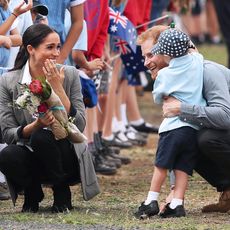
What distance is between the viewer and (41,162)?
7805mm

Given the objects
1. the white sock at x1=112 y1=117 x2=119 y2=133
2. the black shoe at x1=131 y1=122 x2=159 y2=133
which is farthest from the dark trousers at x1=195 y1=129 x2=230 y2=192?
the black shoe at x1=131 y1=122 x2=159 y2=133

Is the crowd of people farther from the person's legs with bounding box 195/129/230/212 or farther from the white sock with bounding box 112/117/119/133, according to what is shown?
the white sock with bounding box 112/117/119/133

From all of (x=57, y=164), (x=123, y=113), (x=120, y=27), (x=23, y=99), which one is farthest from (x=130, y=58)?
(x=23, y=99)

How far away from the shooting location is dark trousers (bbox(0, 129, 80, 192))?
7.65 m

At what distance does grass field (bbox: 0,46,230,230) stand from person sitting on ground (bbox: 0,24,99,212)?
192 millimetres

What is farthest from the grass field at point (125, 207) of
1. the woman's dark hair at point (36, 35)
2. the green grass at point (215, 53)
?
the green grass at point (215, 53)

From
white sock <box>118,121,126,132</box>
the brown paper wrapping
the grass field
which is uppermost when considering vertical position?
the brown paper wrapping

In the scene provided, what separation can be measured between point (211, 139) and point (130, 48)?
318 cm

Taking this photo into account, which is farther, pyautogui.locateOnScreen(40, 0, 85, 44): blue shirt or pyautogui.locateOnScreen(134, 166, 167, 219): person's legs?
pyautogui.locateOnScreen(40, 0, 85, 44): blue shirt

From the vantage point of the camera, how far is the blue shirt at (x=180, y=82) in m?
7.52

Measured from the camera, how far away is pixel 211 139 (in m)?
7.53

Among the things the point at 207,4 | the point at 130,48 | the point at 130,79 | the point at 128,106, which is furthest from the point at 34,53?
the point at 207,4

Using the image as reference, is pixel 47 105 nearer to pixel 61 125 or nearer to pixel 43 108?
pixel 43 108

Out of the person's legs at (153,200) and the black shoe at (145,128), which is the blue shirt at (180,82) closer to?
the person's legs at (153,200)
